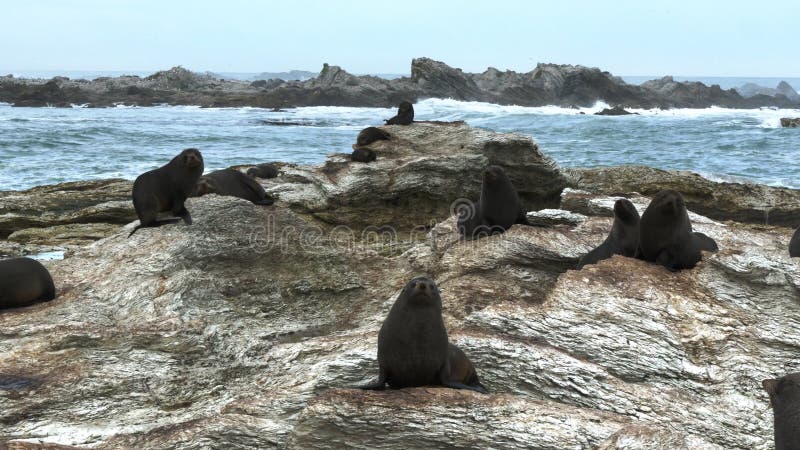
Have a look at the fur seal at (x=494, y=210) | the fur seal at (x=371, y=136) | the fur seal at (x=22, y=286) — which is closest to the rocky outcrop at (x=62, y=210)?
the fur seal at (x=371, y=136)

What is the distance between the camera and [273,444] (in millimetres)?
5469

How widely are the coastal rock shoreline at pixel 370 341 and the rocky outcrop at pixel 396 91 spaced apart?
5418 cm

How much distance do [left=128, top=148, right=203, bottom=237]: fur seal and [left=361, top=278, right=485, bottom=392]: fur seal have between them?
4.36 meters

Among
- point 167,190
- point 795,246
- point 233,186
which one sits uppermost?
point 167,190

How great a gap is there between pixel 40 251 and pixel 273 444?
298 inches

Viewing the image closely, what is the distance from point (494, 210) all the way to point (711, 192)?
5892 mm

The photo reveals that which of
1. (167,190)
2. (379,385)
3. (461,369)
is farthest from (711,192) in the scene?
(379,385)

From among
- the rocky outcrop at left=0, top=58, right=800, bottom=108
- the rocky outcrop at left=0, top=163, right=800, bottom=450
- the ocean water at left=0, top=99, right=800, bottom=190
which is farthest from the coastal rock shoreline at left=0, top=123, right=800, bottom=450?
the rocky outcrop at left=0, top=58, right=800, bottom=108

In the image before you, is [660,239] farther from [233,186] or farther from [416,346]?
[233,186]

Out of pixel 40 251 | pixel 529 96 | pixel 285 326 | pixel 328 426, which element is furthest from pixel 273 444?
pixel 529 96

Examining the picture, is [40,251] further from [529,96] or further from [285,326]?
[529,96]

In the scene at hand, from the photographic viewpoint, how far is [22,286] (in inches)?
315

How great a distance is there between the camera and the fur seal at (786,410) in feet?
17.0

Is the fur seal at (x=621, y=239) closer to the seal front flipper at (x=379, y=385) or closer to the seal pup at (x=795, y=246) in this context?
the seal pup at (x=795, y=246)
